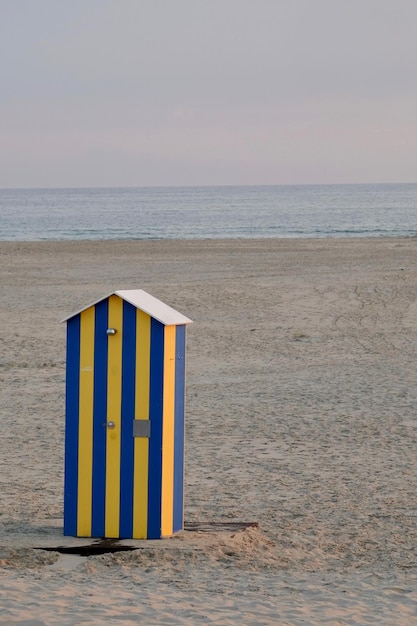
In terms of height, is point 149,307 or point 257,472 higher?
point 149,307

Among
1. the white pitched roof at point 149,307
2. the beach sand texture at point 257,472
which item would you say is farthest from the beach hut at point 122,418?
the beach sand texture at point 257,472

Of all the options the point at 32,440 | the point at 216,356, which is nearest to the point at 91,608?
the point at 32,440

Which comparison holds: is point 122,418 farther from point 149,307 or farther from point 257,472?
point 257,472

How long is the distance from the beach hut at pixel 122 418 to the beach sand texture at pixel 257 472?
27 centimetres

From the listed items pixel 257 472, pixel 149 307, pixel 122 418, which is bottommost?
pixel 257 472

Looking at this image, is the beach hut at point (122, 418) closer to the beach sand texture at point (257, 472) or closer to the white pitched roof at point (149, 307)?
the white pitched roof at point (149, 307)

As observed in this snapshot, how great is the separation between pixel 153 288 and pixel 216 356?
8.34 metres

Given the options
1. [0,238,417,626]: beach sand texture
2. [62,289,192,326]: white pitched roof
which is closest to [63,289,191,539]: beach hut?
[62,289,192,326]: white pitched roof

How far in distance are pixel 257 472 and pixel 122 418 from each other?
99.3 inches

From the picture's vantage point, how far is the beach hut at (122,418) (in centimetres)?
579

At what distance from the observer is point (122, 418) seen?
5.83m

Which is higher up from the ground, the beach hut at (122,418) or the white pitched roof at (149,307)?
the white pitched roof at (149,307)

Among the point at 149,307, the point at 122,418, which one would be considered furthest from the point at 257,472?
the point at 149,307

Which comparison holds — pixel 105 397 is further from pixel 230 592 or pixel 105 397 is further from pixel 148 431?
pixel 230 592
